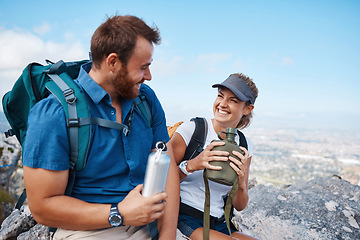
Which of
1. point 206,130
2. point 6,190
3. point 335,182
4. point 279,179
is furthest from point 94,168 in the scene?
point 279,179

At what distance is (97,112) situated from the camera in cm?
229

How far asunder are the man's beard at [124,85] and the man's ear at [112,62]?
0.19 ft

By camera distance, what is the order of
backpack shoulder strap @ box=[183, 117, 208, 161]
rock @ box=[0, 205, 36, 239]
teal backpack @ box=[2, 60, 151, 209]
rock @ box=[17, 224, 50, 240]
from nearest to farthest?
teal backpack @ box=[2, 60, 151, 209] < backpack shoulder strap @ box=[183, 117, 208, 161] < rock @ box=[17, 224, 50, 240] < rock @ box=[0, 205, 36, 239]

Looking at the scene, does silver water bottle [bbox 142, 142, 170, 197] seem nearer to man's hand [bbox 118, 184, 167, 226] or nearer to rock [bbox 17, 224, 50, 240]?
man's hand [bbox 118, 184, 167, 226]

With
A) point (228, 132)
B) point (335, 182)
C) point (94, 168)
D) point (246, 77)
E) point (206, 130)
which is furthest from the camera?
point (335, 182)

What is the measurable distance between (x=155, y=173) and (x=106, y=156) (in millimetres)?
497

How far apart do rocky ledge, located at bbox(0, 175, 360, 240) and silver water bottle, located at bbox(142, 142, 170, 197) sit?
2.52 m

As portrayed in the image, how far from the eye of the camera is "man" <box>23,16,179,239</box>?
197 centimetres

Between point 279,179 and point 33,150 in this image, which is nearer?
point 33,150

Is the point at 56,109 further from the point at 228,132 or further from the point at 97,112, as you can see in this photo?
the point at 228,132

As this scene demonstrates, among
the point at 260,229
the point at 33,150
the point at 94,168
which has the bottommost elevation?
the point at 260,229

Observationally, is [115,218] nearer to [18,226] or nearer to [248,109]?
[248,109]

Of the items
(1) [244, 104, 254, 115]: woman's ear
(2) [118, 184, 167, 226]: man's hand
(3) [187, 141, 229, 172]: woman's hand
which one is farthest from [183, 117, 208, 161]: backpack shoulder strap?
(2) [118, 184, 167, 226]: man's hand

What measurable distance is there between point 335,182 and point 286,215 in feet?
6.55
